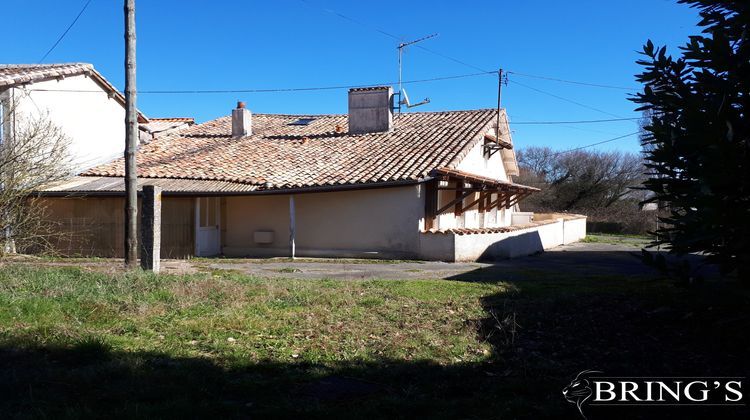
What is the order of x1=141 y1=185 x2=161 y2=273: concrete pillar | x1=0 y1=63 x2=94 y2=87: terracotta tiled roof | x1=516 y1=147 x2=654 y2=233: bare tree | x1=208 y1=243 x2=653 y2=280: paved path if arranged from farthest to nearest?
x1=516 y1=147 x2=654 y2=233: bare tree → x1=0 y1=63 x2=94 y2=87: terracotta tiled roof → x1=208 y1=243 x2=653 y2=280: paved path → x1=141 y1=185 x2=161 y2=273: concrete pillar

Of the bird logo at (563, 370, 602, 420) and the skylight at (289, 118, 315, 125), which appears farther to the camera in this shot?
the skylight at (289, 118, 315, 125)

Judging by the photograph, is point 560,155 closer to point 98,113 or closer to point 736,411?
point 98,113

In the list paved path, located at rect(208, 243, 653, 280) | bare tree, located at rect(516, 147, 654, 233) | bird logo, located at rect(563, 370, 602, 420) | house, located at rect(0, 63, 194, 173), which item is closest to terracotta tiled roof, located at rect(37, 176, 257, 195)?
house, located at rect(0, 63, 194, 173)

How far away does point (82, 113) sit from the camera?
19.6 meters

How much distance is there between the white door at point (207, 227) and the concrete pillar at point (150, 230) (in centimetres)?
547

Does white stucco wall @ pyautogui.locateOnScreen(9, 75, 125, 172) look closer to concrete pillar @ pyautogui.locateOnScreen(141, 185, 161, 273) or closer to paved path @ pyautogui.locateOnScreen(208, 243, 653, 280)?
concrete pillar @ pyautogui.locateOnScreen(141, 185, 161, 273)

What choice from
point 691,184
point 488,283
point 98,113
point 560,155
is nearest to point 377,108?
point 98,113

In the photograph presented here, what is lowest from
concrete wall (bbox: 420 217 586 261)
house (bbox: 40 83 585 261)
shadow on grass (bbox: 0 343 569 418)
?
shadow on grass (bbox: 0 343 569 418)

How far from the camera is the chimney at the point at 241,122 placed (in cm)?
2370

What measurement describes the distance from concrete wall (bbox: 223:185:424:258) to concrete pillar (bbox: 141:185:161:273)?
6.35 m

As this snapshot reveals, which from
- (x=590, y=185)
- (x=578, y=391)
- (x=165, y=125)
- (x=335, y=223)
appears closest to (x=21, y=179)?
(x=335, y=223)

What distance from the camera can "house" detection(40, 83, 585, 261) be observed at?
16.7 meters

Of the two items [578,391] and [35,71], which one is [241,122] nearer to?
[35,71]

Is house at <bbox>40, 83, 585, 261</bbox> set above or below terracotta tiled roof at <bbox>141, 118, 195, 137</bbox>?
below
